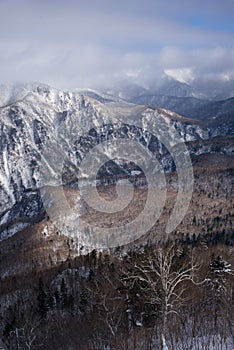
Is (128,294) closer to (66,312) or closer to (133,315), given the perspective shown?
(133,315)

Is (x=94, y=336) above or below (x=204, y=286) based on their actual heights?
below

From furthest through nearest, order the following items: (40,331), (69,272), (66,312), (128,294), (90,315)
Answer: (69,272) < (66,312) < (40,331) < (90,315) < (128,294)

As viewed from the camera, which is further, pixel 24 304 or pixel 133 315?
pixel 24 304

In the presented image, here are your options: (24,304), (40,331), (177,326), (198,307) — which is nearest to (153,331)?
(177,326)

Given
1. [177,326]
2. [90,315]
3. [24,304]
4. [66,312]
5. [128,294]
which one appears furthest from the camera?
[24,304]

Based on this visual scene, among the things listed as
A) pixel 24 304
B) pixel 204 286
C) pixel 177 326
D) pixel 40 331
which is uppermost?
pixel 204 286

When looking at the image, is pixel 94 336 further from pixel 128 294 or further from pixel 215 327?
pixel 215 327
